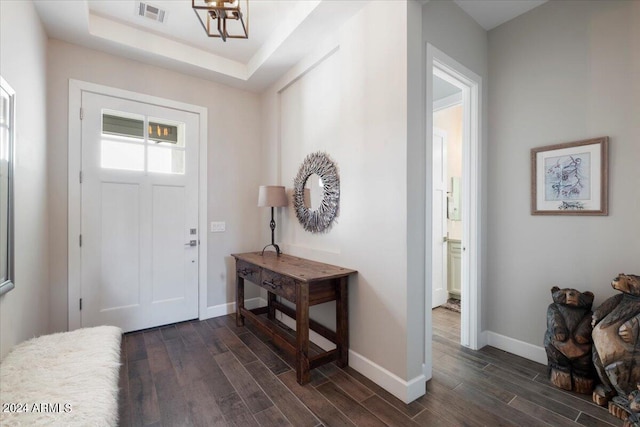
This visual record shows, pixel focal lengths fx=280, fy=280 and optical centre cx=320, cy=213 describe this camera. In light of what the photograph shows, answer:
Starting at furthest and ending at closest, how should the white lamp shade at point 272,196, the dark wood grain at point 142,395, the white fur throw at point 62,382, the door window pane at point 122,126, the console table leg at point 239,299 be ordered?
the console table leg at point 239,299
the white lamp shade at point 272,196
the door window pane at point 122,126
the dark wood grain at point 142,395
the white fur throw at point 62,382

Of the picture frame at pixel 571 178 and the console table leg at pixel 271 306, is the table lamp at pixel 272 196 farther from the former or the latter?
the picture frame at pixel 571 178

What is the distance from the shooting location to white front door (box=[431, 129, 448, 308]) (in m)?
3.71

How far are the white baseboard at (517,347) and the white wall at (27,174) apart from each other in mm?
3529

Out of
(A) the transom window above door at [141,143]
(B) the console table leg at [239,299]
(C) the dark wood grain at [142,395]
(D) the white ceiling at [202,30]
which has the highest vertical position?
(D) the white ceiling at [202,30]

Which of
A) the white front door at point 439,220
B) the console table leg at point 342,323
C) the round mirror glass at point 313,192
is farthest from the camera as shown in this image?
the white front door at point 439,220

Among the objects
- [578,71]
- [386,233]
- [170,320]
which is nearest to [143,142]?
[170,320]

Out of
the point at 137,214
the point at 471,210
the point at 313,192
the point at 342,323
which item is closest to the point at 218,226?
the point at 137,214

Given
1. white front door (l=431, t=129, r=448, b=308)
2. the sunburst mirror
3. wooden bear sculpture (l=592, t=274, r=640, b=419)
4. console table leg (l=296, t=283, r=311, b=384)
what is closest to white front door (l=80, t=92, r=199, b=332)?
the sunburst mirror

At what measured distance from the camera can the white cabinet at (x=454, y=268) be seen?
12.9 feet

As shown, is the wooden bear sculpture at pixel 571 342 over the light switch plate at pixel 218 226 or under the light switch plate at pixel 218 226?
under

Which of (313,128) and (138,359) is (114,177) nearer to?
(138,359)

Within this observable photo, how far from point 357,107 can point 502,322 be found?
7.61ft

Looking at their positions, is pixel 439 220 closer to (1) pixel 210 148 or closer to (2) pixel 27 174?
(1) pixel 210 148

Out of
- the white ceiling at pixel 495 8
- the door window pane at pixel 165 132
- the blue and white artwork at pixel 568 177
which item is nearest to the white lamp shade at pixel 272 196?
the door window pane at pixel 165 132
